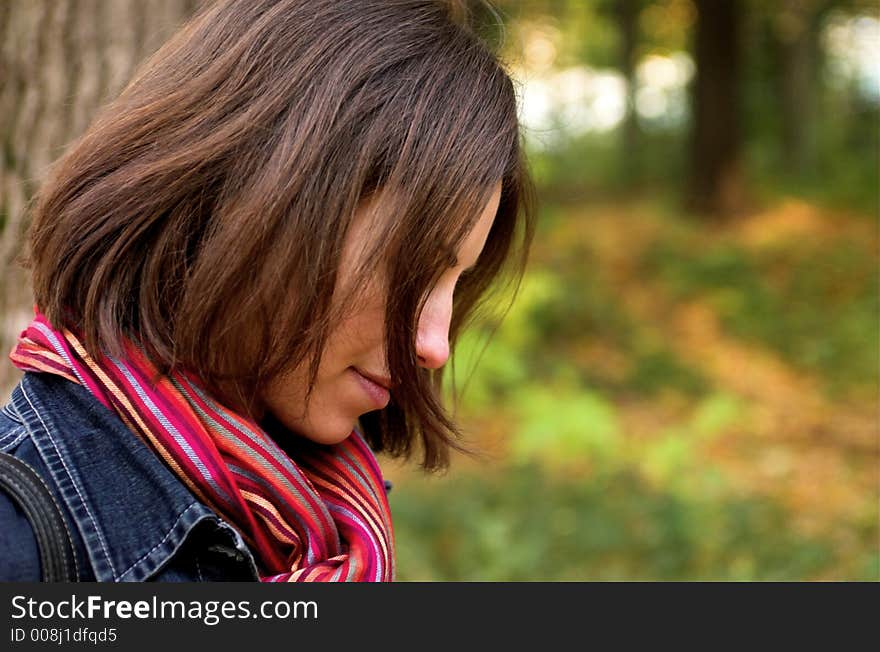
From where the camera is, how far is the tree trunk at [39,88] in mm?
2047

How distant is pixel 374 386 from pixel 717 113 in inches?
398

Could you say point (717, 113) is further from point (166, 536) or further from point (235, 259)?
point (166, 536)

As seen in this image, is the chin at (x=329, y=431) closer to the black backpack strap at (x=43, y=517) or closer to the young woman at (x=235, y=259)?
the young woman at (x=235, y=259)

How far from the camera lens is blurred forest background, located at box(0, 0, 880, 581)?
214cm

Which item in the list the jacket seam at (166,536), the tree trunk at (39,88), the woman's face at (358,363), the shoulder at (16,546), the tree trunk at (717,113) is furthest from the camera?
the tree trunk at (717,113)

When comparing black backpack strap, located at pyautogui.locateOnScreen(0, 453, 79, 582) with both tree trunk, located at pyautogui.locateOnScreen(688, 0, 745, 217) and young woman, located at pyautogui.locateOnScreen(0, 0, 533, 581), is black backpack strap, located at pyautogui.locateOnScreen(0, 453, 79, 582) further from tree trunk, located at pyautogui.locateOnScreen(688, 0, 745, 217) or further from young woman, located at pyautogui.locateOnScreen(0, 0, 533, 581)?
tree trunk, located at pyautogui.locateOnScreen(688, 0, 745, 217)

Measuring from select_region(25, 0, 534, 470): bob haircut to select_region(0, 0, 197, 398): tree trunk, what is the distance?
0.80m

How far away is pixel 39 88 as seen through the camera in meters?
2.08

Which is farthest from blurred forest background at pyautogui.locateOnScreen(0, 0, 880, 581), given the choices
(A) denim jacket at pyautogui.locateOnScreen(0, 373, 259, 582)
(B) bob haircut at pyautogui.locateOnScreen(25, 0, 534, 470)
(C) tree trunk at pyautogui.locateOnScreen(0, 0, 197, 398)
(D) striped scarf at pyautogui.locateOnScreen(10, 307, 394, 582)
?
(A) denim jacket at pyautogui.locateOnScreen(0, 373, 259, 582)

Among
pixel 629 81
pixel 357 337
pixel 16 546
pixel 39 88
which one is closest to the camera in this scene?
pixel 16 546

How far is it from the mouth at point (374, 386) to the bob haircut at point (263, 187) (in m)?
0.06

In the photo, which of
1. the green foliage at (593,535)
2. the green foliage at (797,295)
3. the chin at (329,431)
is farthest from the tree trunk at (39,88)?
the green foliage at (797,295)

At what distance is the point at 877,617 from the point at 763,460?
471 centimetres

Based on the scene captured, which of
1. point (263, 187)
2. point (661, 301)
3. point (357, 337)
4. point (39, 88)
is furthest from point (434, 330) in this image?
point (661, 301)
